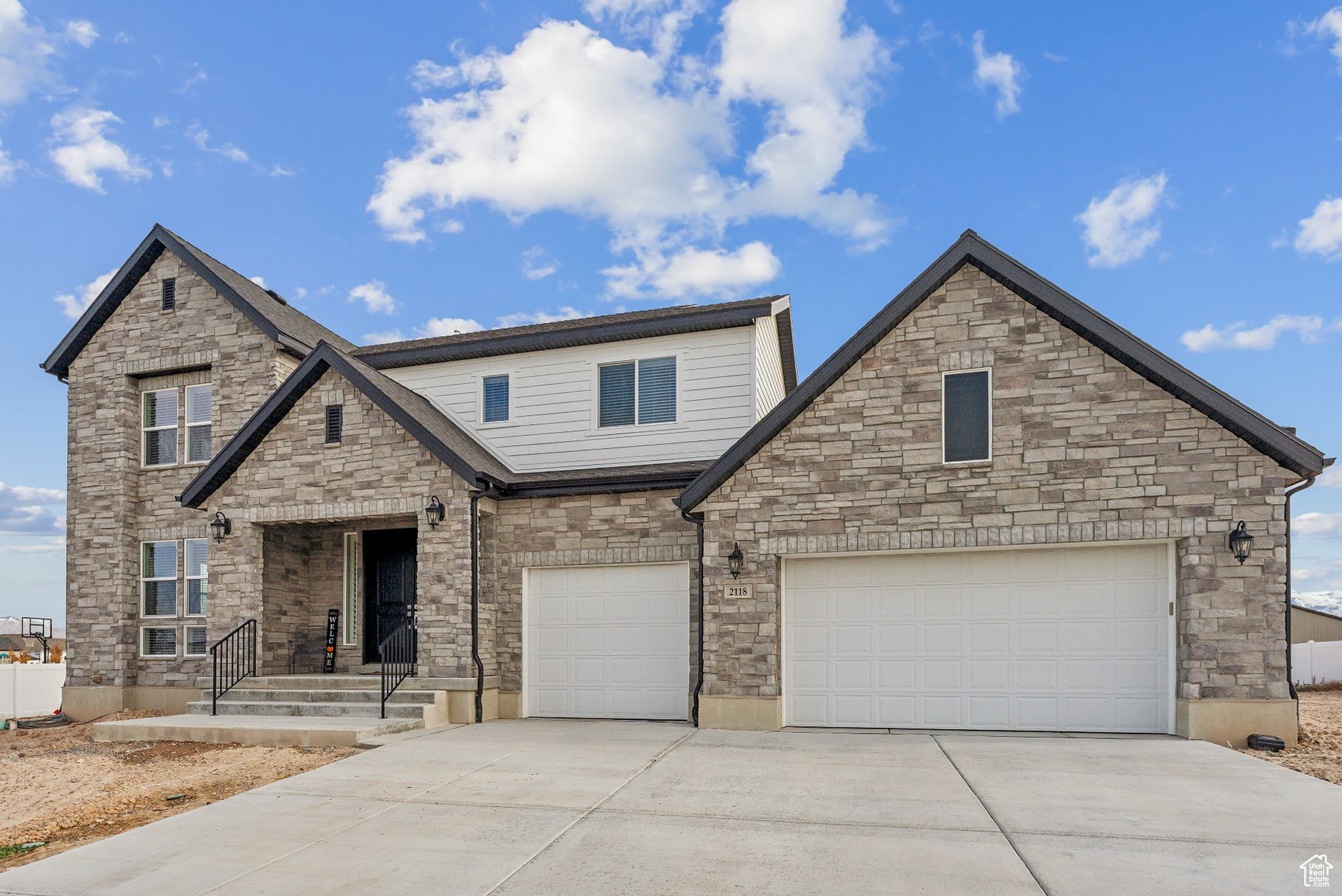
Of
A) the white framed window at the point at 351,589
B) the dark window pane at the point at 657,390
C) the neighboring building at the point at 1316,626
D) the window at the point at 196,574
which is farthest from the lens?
the neighboring building at the point at 1316,626

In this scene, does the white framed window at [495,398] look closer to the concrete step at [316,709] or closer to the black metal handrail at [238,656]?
the black metal handrail at [238,656]

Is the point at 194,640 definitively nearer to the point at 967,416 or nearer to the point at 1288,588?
the point at 967,416

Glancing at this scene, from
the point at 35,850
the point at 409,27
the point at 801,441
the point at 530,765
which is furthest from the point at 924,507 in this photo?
the point at 409,27

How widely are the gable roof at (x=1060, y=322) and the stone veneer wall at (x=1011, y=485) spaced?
0.12 m

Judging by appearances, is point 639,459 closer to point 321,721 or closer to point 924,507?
point 924,507

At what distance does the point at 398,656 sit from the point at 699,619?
442 cm

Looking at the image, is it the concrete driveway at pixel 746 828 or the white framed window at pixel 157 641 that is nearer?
the concrete driveway at pixel 746 828

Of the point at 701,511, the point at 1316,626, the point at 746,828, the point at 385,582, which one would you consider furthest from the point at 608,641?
the point at 1316,626

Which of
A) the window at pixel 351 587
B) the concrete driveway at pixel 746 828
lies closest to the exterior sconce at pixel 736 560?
the concrete driveway at pixel 746 828

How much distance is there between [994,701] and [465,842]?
7.26 metres

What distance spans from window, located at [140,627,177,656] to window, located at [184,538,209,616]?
0.57 meters

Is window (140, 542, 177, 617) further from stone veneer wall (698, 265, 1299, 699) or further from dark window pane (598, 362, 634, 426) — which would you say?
stone veneer wall (698, 265, 1299, 699)

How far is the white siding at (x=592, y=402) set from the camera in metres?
14.8

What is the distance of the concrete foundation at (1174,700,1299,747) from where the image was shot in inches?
406
